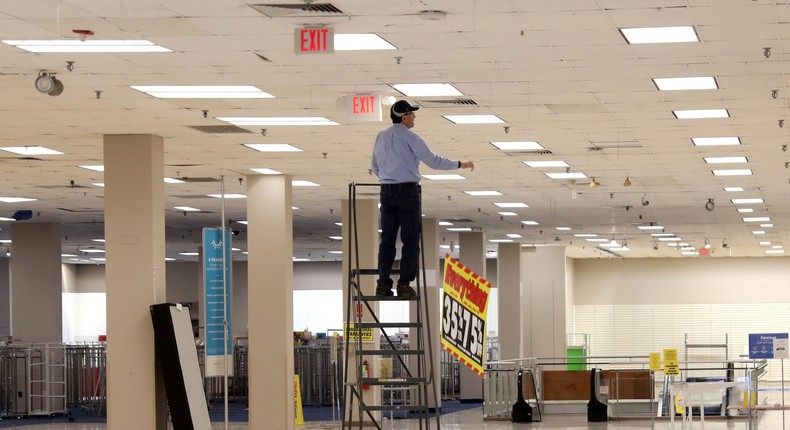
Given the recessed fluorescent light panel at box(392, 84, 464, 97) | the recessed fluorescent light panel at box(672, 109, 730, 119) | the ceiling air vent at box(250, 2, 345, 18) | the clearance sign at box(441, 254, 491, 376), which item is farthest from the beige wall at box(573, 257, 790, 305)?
the ceiling air vent at box(250, 2, 345, 18)

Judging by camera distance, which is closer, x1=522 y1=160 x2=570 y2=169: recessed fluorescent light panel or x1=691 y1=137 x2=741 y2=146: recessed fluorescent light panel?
x1=691 y1=137 x2=741 y2=146: recessed fluorescent light panel

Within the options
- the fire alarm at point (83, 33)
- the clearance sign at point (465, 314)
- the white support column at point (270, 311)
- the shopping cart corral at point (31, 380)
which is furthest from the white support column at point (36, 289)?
the fire alarm at point (83, 33)

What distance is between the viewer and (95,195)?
71.6 feet

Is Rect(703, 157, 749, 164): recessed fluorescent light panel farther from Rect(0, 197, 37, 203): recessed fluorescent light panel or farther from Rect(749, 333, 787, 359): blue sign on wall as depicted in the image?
A: Rect(0, 197, 37, 203): recessed fluorescent light panel

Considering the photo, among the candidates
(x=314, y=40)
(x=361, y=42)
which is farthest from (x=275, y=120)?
(x=314, y=40)

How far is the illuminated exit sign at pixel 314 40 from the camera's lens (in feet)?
29.6

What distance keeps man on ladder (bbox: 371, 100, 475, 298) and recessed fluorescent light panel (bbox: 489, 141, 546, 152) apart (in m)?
7.01

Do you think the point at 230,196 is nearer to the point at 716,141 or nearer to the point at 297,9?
the point at 716,141

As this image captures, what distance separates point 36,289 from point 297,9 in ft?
63.1

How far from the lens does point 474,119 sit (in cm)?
1375

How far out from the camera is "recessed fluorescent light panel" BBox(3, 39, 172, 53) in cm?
970

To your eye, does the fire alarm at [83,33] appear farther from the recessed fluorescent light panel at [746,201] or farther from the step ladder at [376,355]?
the recessed fluorescent light panel at [746,201]

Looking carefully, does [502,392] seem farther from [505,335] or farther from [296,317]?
[296,317]

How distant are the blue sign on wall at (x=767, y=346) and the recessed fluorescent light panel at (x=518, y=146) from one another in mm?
6521
